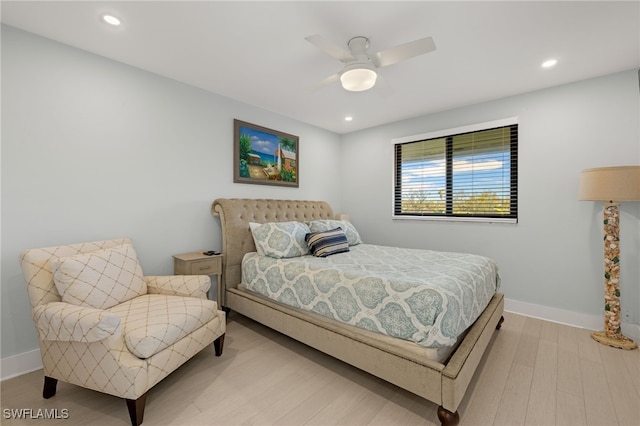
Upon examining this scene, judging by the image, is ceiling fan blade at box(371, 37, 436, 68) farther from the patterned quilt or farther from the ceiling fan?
the patterned quilt

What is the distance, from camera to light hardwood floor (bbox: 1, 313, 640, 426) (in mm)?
1654

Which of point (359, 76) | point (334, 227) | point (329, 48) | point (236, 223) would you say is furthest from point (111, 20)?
point (334, 227)

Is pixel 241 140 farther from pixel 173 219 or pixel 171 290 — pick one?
pixel 171 290

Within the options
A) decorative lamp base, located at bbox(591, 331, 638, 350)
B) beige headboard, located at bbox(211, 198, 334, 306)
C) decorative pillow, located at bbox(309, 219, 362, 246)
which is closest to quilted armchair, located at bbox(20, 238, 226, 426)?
beige headboard, located at bbox(211, 198, 334, 306)

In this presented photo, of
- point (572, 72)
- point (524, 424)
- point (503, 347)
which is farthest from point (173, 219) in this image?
point (572, 72)

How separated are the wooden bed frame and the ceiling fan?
1896 mm

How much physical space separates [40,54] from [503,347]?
4723 mm

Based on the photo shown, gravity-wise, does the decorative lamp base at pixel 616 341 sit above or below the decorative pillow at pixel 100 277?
below

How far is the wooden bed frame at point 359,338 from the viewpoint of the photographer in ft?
5.16

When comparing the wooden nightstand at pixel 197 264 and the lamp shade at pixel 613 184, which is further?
the wooden nightstand at pixel 197 264

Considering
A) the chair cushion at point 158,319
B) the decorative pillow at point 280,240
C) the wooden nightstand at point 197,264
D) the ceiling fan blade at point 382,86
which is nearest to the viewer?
the chair cushion at point 158,319

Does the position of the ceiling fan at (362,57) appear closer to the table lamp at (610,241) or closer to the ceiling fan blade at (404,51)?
the ceiling fan blade at (404,51)

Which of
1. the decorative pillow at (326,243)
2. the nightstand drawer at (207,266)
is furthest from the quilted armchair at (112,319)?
the decorative pillow at (326,243)

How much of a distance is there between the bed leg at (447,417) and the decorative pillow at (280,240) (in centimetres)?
183
